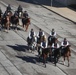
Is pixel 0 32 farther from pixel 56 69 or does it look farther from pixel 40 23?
pixel 56 69

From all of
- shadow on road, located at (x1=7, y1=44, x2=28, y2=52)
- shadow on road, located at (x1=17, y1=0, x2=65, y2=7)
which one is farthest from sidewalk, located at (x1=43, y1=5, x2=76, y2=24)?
shadow on road, located at (x1=7, y1=44, x2=28, y2=52)

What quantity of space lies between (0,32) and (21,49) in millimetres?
4952

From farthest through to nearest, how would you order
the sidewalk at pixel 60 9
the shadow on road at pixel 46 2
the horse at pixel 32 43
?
the shadow on road at pixel 46 2, the sidewalk at pixel 60 9, the horse at pixel 32 43

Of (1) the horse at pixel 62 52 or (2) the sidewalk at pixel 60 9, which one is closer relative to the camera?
(1) the horse at pixel 62 52

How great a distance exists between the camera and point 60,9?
43.5 meters

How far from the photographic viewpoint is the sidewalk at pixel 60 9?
132 ft

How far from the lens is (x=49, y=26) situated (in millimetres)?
35312

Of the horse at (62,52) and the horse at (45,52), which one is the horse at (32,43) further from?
the horse at (62,52)

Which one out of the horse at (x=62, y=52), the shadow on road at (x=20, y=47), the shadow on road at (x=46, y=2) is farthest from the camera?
the shadow on road at (x=46, y=2)

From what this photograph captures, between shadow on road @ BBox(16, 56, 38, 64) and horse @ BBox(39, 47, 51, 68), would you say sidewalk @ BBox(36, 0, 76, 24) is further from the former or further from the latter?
horse @ BBox(39, 47, 51, 68)

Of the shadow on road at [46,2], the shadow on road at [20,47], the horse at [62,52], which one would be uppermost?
the shadow on road at [46,2]

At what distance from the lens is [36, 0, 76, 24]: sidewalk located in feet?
132

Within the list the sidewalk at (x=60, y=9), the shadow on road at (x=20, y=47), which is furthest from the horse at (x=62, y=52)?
the sidewalk at (x=60, y=9)

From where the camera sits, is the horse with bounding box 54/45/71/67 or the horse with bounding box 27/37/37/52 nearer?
the horse with bounding box 54/45/71/67
